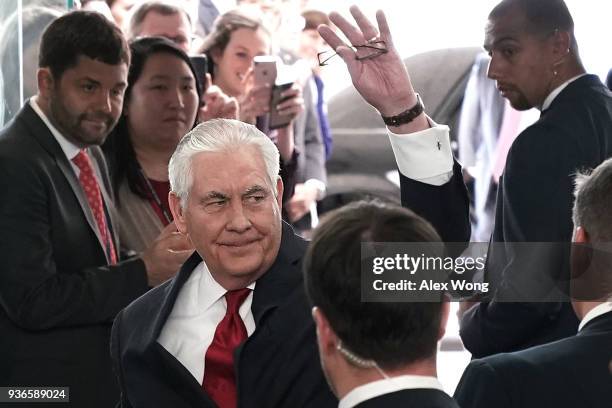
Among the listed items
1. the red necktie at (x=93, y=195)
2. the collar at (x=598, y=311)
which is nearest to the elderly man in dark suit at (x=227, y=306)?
the collar at (x=598, y=311)

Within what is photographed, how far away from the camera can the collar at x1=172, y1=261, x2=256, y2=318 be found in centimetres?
242

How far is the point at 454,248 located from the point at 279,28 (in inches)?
142

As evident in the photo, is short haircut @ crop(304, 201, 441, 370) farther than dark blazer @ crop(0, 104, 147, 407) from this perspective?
No

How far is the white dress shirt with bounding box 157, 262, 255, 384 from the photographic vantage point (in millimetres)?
2352

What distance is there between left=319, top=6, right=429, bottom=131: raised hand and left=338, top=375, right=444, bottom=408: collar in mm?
973

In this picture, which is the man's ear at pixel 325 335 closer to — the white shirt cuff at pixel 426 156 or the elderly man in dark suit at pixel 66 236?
the white shirt cuff at pixel 426 156

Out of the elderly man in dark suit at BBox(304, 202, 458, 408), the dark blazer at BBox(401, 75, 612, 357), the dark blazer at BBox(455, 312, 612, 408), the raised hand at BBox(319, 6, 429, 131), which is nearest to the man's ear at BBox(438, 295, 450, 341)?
the elderly man in dark suit at BBox(304, 202, 458, 408)

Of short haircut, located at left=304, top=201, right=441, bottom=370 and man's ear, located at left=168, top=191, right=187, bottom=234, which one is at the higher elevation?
short haircut, located at left=304, top=201, right=441, bottom=370

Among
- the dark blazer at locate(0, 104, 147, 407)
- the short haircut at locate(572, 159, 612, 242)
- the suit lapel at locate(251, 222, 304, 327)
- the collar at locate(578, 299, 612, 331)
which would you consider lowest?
the dark blazer at locate(0, 104, 147, 407)

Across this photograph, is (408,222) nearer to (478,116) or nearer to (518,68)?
(518,68)

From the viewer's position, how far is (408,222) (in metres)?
1.75

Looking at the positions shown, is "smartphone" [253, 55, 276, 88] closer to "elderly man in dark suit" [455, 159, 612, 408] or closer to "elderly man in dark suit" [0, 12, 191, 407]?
"elderly man in dark suit" [0, 12, 191, 407]

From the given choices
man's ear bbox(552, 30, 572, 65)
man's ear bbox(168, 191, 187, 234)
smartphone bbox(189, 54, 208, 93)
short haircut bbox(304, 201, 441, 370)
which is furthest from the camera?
smartphone bbox(189, 54, 208, 93)

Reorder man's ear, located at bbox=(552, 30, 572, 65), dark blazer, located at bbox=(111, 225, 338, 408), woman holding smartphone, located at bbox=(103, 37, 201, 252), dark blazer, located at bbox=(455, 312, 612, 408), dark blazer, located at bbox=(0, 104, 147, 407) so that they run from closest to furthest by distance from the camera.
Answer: dark blazer, located at bbox=(455, 312, 612, 408) → dark blazer, located at bbox=(111, 225, 338, 408) → dark blazer, located at bbox=(0, 104, 147, 407) → man's ear, located at bbox=(552, 30, 572, 65) → woman holding smartphone, located at bbox=(103, 37, 201, 252)
